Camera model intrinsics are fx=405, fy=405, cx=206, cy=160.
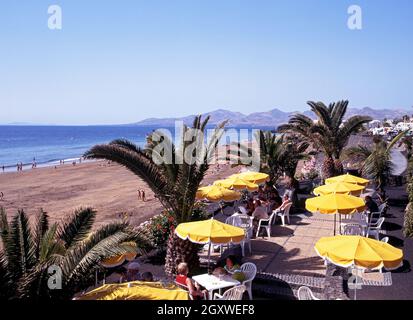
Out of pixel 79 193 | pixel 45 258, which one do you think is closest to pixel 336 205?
pixel 45 258

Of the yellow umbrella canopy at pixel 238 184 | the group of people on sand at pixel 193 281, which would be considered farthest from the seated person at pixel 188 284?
the yellow umbrella canopy at pixel 238 184

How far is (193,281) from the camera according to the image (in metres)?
7.32

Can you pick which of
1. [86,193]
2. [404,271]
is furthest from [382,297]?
[86,193]

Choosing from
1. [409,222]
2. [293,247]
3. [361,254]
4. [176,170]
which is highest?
[176,170]

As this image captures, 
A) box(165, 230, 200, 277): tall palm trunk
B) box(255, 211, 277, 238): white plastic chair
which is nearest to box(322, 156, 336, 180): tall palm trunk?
box(255, 211, 277, 238): white plastic chair

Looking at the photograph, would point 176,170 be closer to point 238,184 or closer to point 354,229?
point 238,184

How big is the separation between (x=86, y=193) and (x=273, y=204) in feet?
66.7

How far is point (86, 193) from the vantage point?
99.3 ft

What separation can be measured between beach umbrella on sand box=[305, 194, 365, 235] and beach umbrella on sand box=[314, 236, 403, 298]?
246 cm

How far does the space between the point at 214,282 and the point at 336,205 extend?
3.75m

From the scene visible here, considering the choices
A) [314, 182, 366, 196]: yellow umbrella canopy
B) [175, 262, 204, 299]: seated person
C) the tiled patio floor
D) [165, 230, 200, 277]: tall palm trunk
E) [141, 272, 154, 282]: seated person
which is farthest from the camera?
[314, 182, 366, 196]: yellow umbrella canopy

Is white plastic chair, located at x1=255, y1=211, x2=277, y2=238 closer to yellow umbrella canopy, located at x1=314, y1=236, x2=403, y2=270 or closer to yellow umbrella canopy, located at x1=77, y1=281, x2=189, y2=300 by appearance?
yellow umbrella canopy, located at x1=314, y1=236, x2=403, y2=270

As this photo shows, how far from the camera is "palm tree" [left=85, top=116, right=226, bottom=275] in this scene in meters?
8.66
